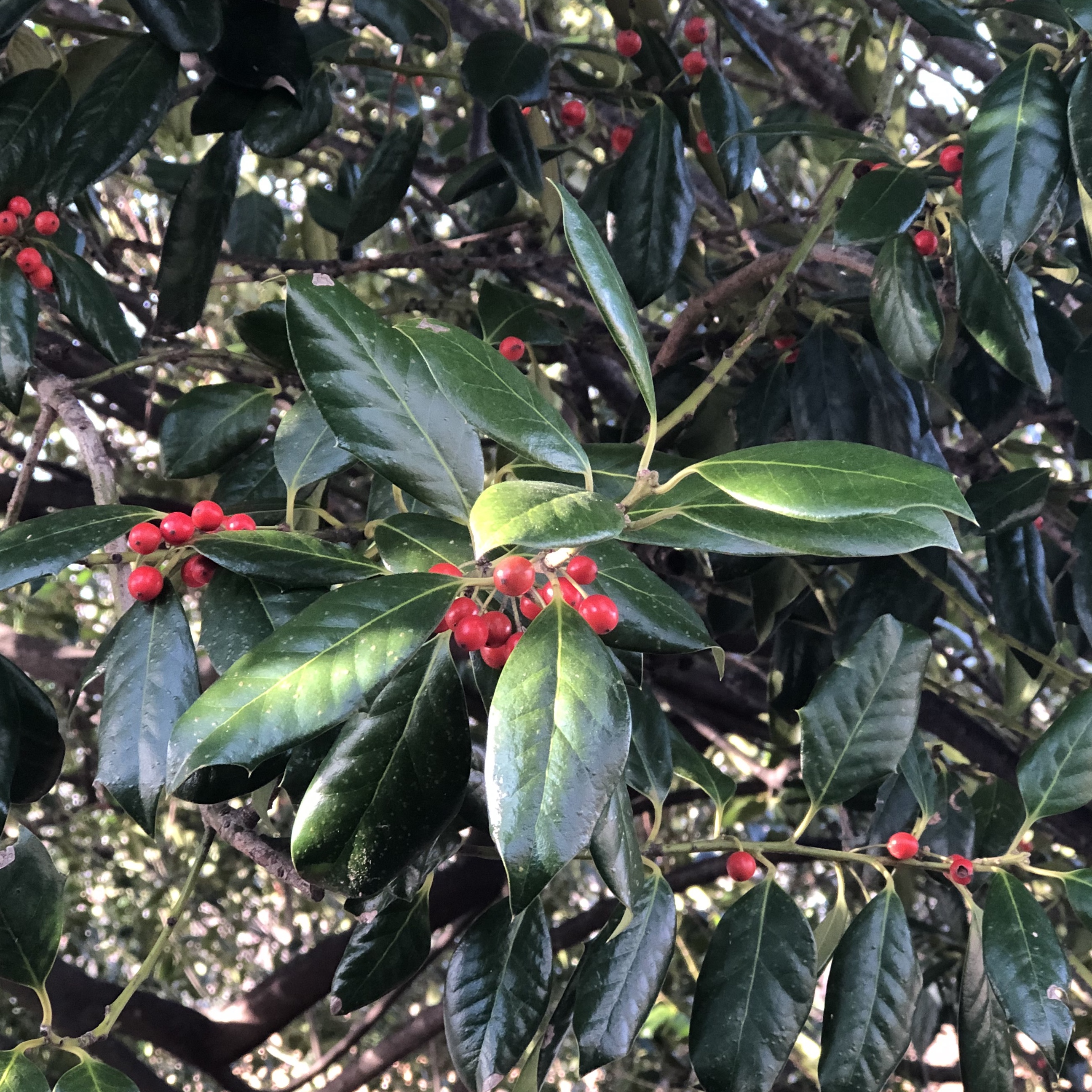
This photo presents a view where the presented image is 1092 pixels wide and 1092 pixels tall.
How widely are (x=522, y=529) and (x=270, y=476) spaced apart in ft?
1.98

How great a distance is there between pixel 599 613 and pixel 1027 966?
46 centimetres

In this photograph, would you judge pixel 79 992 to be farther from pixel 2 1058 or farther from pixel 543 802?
pixel 543 802

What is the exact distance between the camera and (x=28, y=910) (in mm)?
638

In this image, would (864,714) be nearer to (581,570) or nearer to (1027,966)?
(1027,966)

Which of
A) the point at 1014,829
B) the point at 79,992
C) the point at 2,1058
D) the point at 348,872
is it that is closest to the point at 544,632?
the point at 348,872

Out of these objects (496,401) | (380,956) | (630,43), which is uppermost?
(630,43)

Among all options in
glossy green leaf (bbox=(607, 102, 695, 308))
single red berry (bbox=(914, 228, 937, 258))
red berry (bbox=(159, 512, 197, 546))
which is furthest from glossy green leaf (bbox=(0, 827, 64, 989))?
single red berry (bbox=(914, 228, 937, 258))

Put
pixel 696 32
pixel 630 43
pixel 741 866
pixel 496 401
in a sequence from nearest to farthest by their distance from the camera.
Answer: pixel 496 401
pixel 741 866
pixel 630 43
pixel 696 32

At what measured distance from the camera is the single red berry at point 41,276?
0.86 meters

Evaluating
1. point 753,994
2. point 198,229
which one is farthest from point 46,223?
point 753,994

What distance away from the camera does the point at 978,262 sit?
0.76 m

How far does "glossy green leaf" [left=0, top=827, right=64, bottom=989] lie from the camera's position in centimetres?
63

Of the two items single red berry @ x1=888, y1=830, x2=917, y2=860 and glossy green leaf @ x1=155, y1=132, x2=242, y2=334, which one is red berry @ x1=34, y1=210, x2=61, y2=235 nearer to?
glossy green leaf @ x1=155, y1=132, x2=242, y2=334

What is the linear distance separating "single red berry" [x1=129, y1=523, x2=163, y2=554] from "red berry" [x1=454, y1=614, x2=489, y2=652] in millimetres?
197
